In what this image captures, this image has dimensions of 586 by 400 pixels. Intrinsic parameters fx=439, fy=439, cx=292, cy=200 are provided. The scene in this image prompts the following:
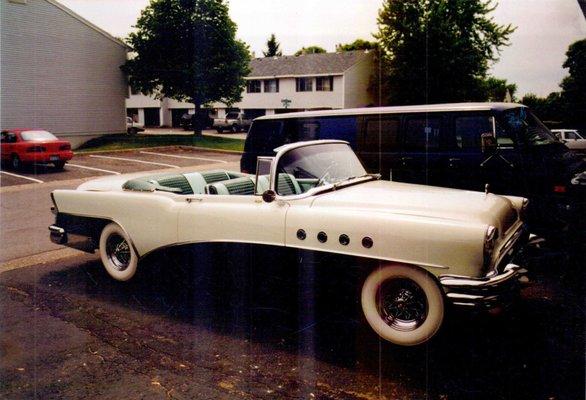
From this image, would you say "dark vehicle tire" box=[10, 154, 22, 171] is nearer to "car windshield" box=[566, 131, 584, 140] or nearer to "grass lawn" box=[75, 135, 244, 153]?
"grass lawn" box=[75, 135, 244, 153]

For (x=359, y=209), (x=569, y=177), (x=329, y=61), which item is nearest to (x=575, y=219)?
(x=569, y=177)

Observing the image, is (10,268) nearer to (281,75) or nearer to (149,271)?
(149,271)

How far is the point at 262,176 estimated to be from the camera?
14.6 ft

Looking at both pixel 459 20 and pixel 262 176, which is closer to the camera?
pixel 262 176

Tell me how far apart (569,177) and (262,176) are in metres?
4.41

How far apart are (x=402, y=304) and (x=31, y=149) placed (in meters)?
15.9

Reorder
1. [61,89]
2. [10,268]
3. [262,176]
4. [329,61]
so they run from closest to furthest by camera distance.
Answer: [262,176] → [10,268] → [61,89] → [329,61]

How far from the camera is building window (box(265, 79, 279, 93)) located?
45.9 m

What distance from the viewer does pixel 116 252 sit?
17.2ft

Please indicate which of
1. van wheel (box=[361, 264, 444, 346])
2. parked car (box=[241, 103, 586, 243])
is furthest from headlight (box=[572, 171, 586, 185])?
van wheel (box=[361, 264, 444, 346])

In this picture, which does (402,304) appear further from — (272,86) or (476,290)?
(272,86)

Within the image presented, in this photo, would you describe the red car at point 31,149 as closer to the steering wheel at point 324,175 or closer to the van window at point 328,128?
the van window at point 328,128

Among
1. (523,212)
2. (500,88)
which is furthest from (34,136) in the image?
(500,88)

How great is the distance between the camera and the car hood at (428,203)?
348cm
